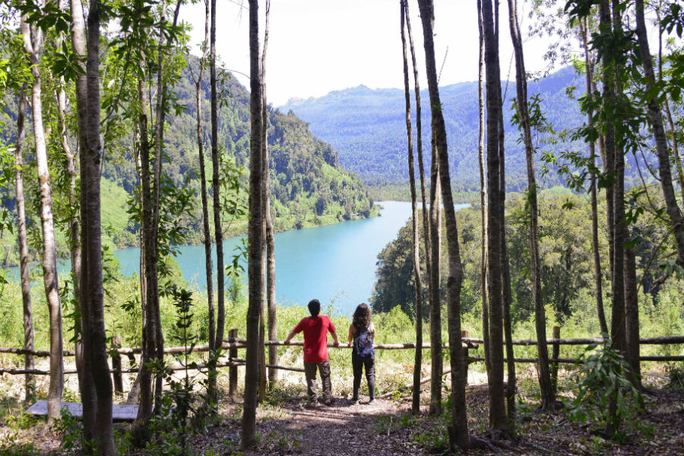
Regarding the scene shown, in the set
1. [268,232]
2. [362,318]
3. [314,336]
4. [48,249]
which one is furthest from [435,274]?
[48,249]

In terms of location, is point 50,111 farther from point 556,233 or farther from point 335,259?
point 335,259

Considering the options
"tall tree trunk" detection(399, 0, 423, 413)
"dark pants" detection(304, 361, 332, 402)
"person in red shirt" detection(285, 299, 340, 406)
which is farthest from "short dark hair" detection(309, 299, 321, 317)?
"tall tree trunk" detection(399, 0, 423, 413)

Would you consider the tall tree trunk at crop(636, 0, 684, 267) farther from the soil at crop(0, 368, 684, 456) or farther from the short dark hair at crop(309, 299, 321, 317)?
the short dark hair at crop(309, 299, 321, 317)

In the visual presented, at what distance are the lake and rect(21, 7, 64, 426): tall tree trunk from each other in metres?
21.8

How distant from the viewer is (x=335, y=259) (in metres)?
63.3

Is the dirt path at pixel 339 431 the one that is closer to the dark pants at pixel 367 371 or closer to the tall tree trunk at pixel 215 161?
the dark pants at pixel 367 371

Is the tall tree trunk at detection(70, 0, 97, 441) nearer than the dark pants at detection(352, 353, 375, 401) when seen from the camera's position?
Yes

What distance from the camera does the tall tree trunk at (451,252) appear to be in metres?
Result: 3.38

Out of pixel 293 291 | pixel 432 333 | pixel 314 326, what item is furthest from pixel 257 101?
pixel 293 291

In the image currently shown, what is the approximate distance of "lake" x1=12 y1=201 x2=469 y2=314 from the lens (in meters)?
45.2

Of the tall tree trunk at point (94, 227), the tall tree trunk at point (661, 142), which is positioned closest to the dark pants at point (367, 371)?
the tall tree trunk at point (94, 227)

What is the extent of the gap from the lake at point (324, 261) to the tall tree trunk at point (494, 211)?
22.8 metres

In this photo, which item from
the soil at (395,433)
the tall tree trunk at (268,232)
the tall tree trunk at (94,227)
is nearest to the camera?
the tall tree trunk at (94,227)

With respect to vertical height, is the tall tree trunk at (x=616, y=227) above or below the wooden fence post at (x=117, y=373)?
above
